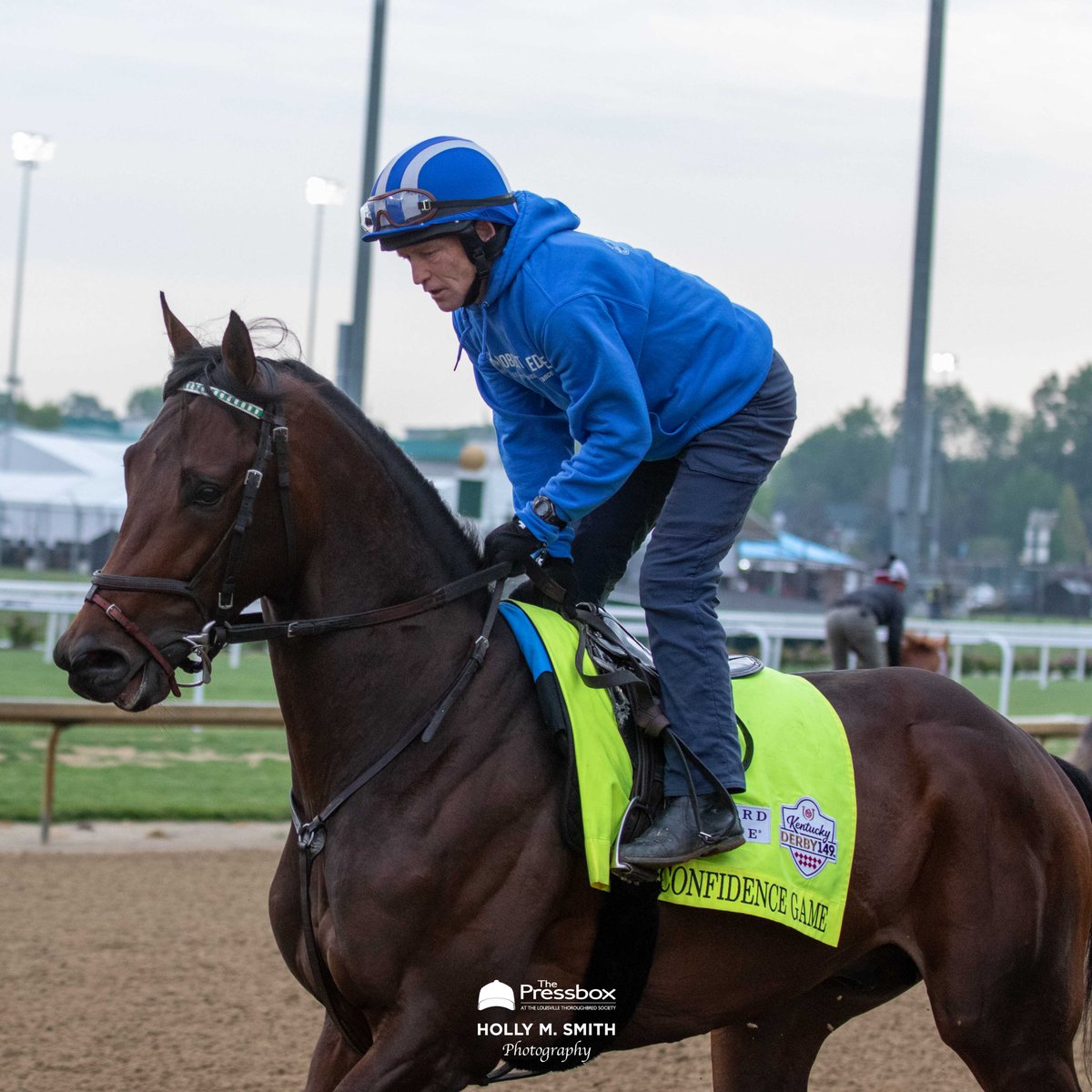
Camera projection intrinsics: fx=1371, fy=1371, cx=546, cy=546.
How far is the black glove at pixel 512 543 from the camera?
3.14m

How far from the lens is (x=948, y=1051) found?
5.10 meters

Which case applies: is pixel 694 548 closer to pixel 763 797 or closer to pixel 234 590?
pixel 763 797

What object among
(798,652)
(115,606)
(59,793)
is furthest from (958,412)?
(115,606)

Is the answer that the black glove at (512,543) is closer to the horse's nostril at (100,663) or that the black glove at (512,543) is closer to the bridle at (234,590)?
the bridle at (234,590)

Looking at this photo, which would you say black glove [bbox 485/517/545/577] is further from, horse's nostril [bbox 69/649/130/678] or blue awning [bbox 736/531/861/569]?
blue awning [bbox 736/531/861/569]

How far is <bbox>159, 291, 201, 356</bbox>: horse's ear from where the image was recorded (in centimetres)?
299

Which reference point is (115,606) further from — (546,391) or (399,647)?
(546,391)

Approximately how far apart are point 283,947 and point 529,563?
103 centimetres

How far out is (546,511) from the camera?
3.04 metres

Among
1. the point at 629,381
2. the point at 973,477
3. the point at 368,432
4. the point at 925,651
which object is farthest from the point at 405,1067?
the point at 973,477

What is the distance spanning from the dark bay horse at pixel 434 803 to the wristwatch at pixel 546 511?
261 mm

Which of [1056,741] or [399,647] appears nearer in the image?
[399,647]

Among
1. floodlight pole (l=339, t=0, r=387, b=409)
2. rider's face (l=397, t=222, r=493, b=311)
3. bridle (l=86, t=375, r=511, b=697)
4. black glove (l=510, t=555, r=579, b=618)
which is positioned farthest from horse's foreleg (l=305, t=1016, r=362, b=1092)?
floodlight pole (l=339, t=0, r=387, b=409)

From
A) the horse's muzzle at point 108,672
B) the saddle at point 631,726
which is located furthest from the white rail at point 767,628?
the horse's muzzle at point 108,672
